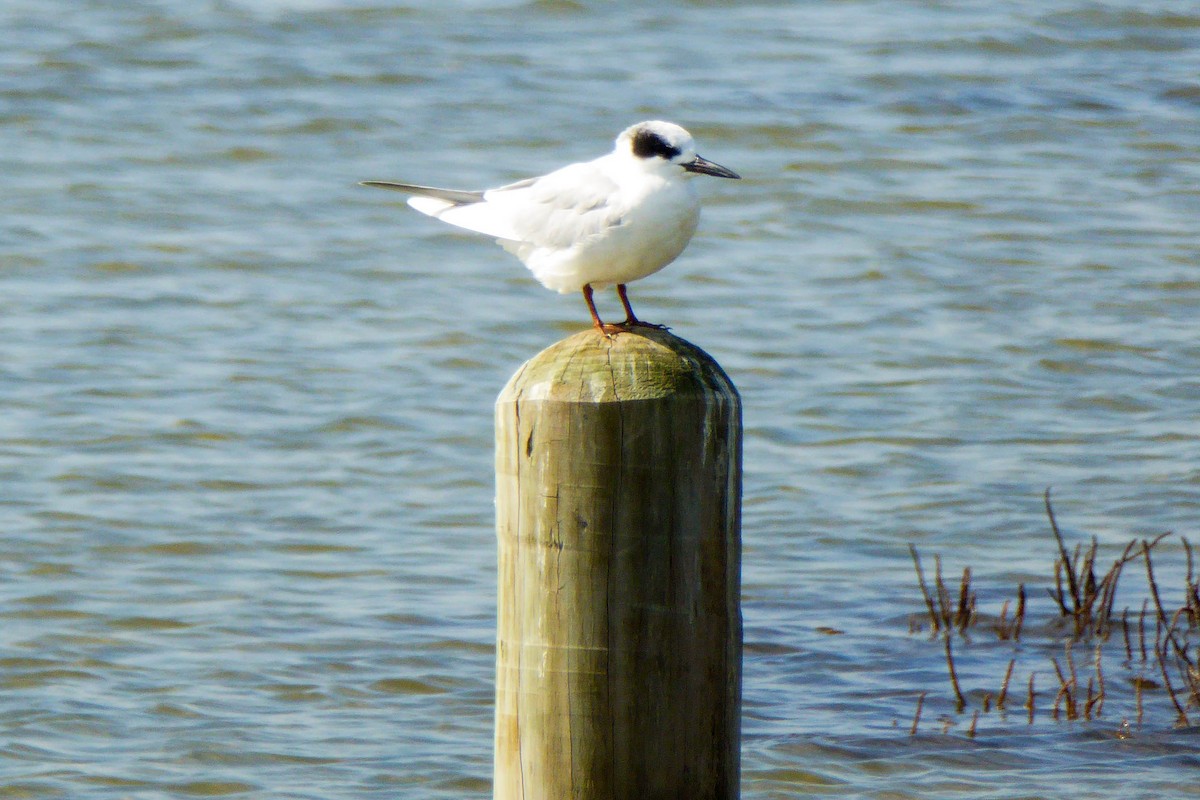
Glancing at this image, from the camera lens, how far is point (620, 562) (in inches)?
123

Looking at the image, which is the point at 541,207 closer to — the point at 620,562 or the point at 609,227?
the point at 609,227

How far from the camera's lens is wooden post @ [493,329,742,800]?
123 inches

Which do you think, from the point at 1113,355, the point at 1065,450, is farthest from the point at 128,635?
the point at 1113,355

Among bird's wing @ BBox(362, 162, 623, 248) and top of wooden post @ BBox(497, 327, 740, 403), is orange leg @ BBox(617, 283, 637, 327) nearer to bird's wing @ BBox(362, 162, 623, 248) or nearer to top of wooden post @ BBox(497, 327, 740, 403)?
bird's wing @ BBox(362, 162, 623, 248)

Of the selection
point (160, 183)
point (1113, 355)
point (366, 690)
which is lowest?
point (366, 690)

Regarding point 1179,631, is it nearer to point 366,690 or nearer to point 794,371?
point 366,690

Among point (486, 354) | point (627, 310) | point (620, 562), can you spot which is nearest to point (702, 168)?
point (627, 310)

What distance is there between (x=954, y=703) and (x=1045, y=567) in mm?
1507

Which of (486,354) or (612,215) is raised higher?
(612,215)

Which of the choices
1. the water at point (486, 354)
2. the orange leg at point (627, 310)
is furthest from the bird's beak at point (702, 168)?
the water at point (486, 354)

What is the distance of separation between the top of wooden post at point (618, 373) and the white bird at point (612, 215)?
1.44 ft

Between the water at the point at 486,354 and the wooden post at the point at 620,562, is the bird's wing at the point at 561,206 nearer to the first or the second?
the wooden post at the point at 620,562

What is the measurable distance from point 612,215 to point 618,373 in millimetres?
839

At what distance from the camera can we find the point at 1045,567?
7.12 meters
